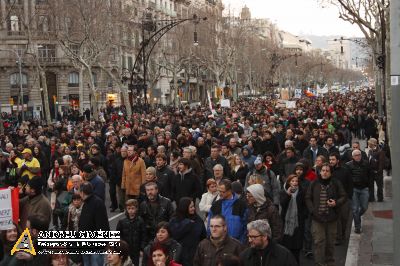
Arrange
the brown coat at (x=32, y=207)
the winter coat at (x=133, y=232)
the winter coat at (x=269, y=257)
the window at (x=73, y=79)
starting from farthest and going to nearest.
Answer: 1. the window at (x=73, y=79)
2. the brown coat at (x=32, y=207)
3. the winter coat at (x=133, y=232)
4. the winter coat at (x=269, y=257)

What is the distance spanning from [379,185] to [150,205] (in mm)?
7066

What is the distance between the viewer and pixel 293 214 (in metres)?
8.20

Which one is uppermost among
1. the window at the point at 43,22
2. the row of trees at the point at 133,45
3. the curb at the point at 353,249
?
the window at the point at 43,22

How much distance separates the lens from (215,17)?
58.5 m

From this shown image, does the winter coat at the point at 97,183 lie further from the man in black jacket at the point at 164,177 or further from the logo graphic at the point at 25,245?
the logo graphic at the point at 25,245

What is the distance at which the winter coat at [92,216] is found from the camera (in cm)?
755

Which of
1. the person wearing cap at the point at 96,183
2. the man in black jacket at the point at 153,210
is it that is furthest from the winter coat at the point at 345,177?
the person wearing cap at the point at 96,183

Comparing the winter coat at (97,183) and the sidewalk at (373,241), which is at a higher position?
the winter coat at (97,183)

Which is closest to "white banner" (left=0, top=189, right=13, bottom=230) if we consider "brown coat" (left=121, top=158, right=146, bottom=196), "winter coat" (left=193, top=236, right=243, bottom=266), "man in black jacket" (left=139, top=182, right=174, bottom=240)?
"man in black jacket" (left=139, top=182, right=174, bottom=240)

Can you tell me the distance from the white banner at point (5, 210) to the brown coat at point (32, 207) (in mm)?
733

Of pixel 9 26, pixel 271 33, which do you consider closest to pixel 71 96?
pixel 9 26

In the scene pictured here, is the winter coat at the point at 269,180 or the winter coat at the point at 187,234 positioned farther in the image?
the winter coat at the point at 269,180

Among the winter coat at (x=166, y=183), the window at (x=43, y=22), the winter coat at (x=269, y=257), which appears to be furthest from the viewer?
the window at (x=43, y=22)

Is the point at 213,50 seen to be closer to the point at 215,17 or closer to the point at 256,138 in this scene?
the point at 215,17
